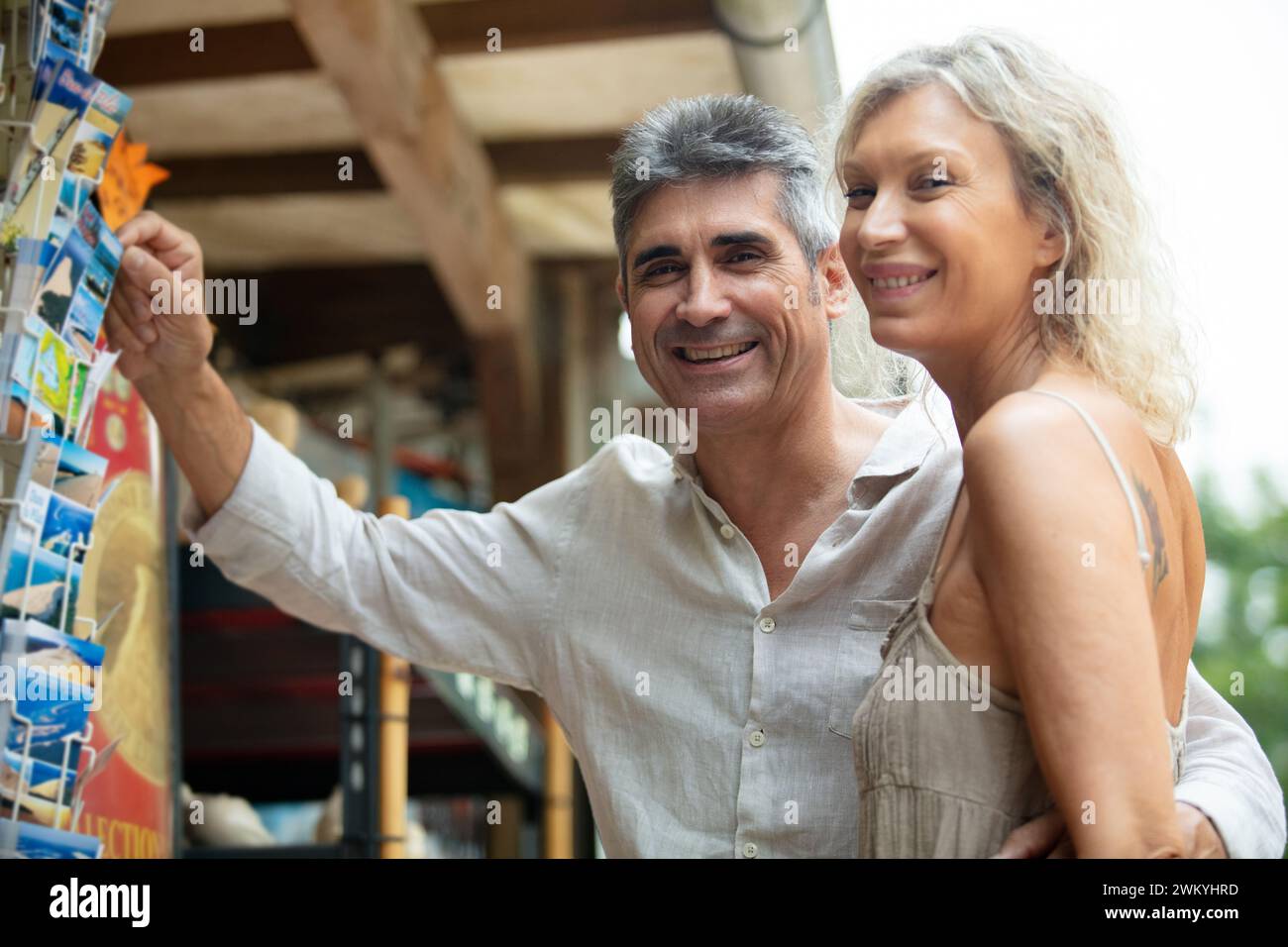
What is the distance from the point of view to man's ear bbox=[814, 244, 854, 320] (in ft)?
6.36

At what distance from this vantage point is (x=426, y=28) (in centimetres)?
441

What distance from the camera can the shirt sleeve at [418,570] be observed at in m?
1.95

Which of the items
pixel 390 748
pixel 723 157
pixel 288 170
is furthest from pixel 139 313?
pixel 288 170

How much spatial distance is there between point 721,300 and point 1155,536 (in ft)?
2.35

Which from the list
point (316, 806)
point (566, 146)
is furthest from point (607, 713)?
point (316, 806)

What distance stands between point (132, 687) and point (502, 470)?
4.09 meters

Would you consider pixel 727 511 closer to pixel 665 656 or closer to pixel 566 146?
pixel 665 656

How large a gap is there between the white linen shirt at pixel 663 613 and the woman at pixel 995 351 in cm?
26

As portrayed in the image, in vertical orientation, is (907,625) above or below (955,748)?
above

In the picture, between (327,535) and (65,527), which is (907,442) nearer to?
(327,535)

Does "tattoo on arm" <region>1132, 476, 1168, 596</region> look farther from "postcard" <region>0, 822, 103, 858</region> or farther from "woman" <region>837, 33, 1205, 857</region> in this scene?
"postcard" <region>0, 822, 103, 858</region>

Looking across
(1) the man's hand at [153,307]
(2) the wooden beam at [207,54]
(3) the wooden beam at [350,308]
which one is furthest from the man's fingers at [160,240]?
(3) the wooden beam at [350,308]

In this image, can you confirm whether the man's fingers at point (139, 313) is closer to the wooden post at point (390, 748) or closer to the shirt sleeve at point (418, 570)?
the shirt sleeve at point (418, 570)

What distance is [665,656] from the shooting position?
1.82 meters
